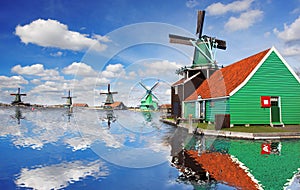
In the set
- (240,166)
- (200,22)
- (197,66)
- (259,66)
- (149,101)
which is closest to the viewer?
(240,166)

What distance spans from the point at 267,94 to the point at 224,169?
12342 millimetres

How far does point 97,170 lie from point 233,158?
16.3 feet

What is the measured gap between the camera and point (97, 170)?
24.0 feet

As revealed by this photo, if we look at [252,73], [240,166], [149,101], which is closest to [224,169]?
[240,166]

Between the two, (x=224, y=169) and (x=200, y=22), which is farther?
(x=200, y=22)

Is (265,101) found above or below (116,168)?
above

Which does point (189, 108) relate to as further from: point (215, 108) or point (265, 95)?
point (265, 95)

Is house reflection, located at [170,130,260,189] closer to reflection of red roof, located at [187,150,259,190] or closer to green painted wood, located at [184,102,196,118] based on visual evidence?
reflection of red roof, located at [187,150,259,190]

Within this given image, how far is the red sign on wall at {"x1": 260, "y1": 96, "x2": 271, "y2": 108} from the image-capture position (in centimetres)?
1698

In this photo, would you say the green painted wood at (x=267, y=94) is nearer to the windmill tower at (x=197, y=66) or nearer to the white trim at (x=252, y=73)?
the white trim at (x=252, y=73)

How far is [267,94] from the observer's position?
17.2 m

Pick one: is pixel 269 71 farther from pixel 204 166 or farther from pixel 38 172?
pixel 38 172

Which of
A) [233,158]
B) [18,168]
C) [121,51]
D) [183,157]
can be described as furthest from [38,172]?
[233,158]

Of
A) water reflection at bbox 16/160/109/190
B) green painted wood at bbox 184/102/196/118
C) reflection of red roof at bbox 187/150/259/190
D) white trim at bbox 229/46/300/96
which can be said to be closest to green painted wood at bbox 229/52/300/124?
white trim at bbox 229/46/300/96
